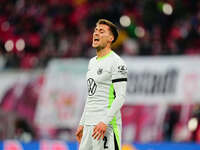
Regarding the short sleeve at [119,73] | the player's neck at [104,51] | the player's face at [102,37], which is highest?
the player's face at [102,37]

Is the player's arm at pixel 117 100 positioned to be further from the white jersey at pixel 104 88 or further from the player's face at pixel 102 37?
the player's face at pixel 102 37

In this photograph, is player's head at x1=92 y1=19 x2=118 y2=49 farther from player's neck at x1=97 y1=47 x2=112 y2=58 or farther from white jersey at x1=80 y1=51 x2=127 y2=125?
white jersey at x1=80 y1=51 x2=127 y2=125

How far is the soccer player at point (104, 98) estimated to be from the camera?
6.35 m

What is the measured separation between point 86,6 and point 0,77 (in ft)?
9.96

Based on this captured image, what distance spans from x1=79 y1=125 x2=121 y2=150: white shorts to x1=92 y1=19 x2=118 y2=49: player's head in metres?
0.90

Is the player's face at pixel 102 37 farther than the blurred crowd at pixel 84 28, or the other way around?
the blurred crowd at pixel 84 28

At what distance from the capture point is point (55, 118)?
42.8ft

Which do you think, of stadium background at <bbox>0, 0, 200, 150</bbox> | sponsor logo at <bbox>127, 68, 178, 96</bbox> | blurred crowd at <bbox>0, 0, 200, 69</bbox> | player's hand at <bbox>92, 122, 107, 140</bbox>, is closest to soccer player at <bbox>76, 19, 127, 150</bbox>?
player's hand at <bbox>92, 122, 107, 140</bbox>

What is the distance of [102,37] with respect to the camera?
6633 mm

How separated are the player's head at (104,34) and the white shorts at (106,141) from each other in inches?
35.2

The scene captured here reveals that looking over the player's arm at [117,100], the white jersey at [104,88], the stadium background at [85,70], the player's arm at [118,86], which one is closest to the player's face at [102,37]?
the white jersey at [104,88]

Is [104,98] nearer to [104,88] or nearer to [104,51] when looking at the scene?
[104,88]

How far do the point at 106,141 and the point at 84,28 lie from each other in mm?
8227

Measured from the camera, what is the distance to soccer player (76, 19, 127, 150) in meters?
6.35
